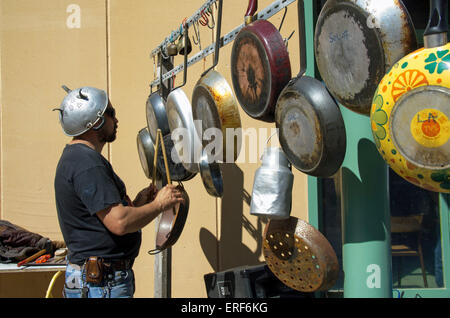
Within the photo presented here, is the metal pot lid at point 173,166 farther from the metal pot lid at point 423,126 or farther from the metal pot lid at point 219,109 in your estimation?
the metal pot lid at point 423,126

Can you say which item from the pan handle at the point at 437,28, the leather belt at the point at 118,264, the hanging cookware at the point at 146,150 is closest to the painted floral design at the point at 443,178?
the pan handle at the point at 437,28

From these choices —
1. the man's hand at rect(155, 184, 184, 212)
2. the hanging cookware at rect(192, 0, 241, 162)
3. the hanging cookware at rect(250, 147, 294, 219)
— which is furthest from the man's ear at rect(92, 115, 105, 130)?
the hanging cookware at rect(250, 147, 294, 219)

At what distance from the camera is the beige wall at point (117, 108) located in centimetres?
352

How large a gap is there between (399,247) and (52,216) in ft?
8.47

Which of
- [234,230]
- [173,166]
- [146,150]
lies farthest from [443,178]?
[234,230]

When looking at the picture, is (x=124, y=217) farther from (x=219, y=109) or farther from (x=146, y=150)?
(x=146, y=150)

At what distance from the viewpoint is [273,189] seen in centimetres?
177

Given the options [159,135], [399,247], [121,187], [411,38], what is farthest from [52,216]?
[411,38]

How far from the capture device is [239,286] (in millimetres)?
2762

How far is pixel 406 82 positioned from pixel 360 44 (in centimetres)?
29

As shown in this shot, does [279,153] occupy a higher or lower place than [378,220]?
higher

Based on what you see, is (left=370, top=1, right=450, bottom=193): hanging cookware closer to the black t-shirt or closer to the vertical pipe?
the vertical pipe

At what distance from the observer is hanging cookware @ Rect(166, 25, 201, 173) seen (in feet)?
7.90
